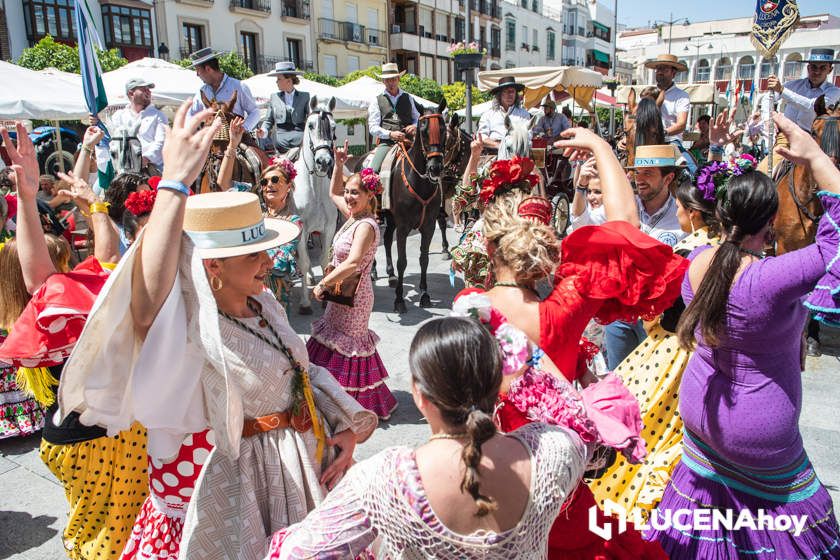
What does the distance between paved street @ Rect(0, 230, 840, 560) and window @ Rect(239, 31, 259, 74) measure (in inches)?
1231

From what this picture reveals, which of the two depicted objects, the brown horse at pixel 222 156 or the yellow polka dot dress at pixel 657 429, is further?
the brown horse at pixel 222 156

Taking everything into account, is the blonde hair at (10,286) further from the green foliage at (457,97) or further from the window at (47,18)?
the window at (47,18)

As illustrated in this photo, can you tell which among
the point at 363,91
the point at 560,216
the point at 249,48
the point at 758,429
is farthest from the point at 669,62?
the point at 249,48

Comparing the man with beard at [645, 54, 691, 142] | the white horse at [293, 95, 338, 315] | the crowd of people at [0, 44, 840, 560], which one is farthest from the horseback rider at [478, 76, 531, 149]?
the crowd of people at [0, 44, 840, 560]

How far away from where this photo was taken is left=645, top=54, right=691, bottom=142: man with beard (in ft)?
26.3

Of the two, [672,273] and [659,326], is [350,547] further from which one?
[659,326]

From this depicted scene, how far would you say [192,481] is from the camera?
2092mm

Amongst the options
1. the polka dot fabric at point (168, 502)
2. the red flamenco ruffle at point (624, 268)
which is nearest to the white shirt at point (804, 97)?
the red flamenco ruffle at point (624, 268)

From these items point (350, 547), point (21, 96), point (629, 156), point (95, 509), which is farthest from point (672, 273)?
point (21, 96)

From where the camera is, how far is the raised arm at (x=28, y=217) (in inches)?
97.9

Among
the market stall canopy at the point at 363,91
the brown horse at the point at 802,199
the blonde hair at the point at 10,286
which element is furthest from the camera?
the market stall canopy at the point at 363,91

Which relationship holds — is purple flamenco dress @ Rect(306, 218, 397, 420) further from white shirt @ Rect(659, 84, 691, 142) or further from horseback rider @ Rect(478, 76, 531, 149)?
horseback rider @ Rect(478, 76, 531, 149)

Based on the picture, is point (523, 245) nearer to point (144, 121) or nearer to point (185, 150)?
point (185, 150)

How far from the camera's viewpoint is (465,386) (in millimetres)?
1389
